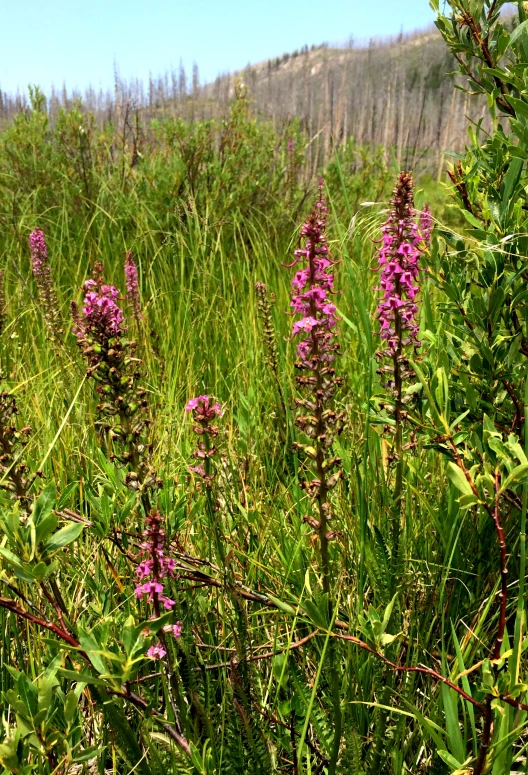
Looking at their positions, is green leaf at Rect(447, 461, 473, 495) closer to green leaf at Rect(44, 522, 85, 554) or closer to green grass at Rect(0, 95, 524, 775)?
green grass at Rect(0, 95, 524, 775)

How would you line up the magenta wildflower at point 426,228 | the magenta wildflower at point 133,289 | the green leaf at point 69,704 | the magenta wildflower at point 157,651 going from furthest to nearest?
the magenta wildflower at point 133,289
the magenta wildflower at point 426,228
the magenta wildflower at point 157,651
the green leaf at point 69,704

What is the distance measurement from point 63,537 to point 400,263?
101cm

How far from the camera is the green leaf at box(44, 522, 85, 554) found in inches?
45.4

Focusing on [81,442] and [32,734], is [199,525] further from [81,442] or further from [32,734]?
[32,734]

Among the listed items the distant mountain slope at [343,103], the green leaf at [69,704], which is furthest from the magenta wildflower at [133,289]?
the distant mountain slope at [343,103]

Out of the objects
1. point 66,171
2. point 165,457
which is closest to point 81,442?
point 165,457

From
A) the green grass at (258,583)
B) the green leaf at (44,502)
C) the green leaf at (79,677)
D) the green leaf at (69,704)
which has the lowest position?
the green grass at (258,583)

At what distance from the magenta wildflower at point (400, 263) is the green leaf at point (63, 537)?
0.87 meters

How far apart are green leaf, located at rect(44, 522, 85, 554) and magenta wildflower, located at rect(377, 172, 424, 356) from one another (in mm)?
869

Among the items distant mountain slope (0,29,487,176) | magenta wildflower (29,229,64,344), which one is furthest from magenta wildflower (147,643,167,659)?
distant mountain slope (0,29,487,176)

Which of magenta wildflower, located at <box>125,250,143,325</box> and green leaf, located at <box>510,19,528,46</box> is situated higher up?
green leaf, located at <box>510,19,528,46</box>

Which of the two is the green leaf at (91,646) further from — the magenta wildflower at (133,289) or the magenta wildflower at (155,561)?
the magenta wildflower at (133,289)

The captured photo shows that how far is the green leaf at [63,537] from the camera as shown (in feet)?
3.79

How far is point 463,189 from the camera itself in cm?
181
